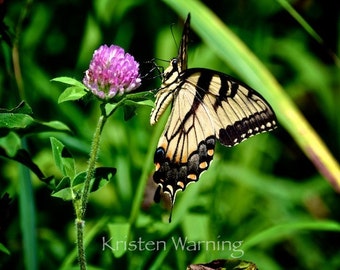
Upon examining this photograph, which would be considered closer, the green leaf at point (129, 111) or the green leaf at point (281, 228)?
the green leaf at point (129, 111)

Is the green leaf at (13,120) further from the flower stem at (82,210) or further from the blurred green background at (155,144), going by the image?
the blurred green background at (155,144)

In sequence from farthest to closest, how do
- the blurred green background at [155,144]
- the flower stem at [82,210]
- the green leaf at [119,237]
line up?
the blurred green background at [155,144]
the green leaf at [119,237]
the flower stem at [82,210]

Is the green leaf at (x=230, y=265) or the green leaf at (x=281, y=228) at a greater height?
the green leaf at (x=281, y=228)

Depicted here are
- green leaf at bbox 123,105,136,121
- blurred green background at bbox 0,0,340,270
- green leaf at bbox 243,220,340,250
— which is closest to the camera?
green leaf at bbox 123,105,136,121

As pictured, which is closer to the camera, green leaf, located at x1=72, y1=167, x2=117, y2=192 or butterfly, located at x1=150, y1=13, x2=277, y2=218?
green leaf, located at x1=72, y1=167, x2=117, y2=192

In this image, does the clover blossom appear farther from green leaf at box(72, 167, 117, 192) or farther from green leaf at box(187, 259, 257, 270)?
green leaf at box(187, 259, 257, 270)

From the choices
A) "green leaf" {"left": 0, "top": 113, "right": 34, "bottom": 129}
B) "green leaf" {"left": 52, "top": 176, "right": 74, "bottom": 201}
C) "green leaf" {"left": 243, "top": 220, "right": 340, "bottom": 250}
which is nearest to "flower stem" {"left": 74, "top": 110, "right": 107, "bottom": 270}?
"green leaf" {"left": 52, "top": 176, "right": 74, "bottom": 201}

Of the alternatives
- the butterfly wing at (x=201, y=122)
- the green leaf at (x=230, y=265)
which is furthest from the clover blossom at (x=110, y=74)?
the green leaf at (x=230, y=265)

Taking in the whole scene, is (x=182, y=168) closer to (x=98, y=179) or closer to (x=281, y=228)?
(x=281, y=228)
